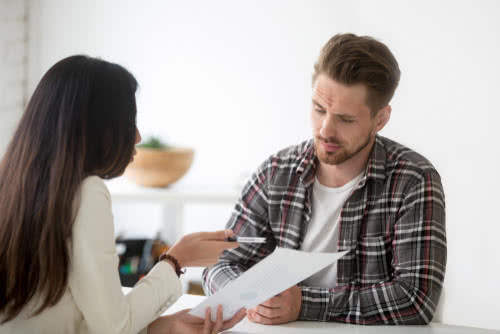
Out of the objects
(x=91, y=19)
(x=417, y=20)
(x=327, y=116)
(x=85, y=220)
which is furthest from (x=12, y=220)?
(x=91, y=19)

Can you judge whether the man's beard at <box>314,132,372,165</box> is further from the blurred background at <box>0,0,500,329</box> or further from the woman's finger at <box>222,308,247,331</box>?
the blurred background at <box>0,0,500,329</box>

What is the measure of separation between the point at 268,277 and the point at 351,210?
54cm

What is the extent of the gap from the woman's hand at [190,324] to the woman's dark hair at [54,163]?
26 centimetres

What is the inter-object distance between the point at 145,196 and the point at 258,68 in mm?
986

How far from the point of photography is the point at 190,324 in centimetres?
103

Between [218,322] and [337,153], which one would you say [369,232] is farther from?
[218,322]

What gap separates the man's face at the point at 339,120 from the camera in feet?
4.62

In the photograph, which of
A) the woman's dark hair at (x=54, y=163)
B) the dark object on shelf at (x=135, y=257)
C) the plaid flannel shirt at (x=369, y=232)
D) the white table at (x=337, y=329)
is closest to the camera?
the woman's dark hair at (x=54, y=163)

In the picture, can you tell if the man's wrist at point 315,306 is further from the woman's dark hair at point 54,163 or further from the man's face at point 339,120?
the woman's dark hair at point 54,163

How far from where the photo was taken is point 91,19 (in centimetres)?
300

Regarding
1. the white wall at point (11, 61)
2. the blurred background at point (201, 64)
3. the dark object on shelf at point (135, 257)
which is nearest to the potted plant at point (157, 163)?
the blurred background at point (201, 64)

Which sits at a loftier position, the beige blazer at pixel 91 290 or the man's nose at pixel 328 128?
the man's nose at pixel 328 128

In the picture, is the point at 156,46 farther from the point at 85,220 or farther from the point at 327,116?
the point at 85,220

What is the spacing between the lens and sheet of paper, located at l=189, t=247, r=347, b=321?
36.0 inches
